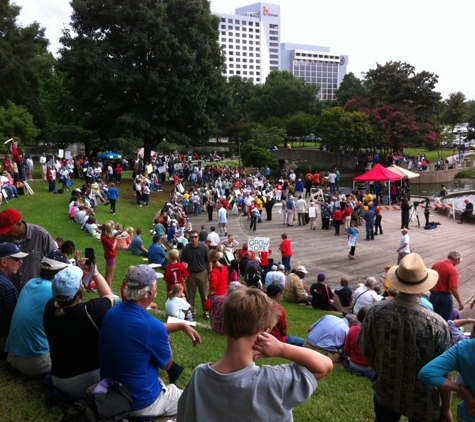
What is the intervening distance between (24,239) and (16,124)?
28735 mm

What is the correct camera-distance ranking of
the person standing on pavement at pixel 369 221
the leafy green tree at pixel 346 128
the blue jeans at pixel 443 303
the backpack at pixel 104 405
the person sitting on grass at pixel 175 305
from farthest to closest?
the leafy green tree at pixel 346 128, the person standing on pavement at pixel 369 221, the blue jeans at pixel 443 303, the person sitting on grass at pixel 175 305, the backpack at pixel 104 405

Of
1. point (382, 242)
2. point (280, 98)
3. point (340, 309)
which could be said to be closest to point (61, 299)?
point (340, 309)

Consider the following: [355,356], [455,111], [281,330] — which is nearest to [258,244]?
[281,330]

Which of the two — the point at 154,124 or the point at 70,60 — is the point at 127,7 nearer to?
the point at 70,60

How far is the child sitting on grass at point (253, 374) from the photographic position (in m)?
2.15

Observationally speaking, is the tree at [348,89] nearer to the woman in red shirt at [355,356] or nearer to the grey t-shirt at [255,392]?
the woman in red shirt at [355,356]

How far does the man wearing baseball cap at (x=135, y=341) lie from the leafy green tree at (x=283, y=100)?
69.8 meters

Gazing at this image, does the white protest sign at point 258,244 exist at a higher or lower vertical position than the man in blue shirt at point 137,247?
higher

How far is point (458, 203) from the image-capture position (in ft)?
99.7

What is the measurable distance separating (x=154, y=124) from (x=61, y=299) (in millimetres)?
27791

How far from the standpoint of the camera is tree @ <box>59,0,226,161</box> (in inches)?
1123

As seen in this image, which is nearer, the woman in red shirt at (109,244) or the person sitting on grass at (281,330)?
the person sitting on grass at (281,330)

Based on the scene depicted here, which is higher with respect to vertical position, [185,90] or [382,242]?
[185,90]

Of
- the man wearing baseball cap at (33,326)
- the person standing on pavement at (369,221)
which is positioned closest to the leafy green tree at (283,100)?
the person standing on pavement at (369,221)
